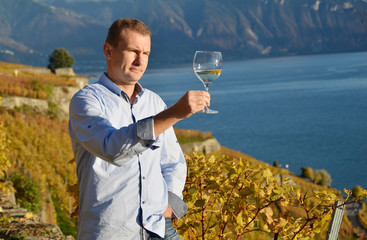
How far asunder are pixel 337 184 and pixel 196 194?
47.6 metres

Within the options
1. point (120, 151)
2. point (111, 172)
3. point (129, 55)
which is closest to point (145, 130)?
point (120, 151)

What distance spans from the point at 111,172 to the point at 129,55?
19.6 inches

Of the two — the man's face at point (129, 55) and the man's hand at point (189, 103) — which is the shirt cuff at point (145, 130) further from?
the man's face at point (129, 55)

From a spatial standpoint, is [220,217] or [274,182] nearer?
[274,182]

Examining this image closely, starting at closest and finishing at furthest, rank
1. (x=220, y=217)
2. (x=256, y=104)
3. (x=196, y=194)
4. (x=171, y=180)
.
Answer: (x=171, y=180)
(x=220, y=217)
(x=196, y=194)
(x=256, y=104)

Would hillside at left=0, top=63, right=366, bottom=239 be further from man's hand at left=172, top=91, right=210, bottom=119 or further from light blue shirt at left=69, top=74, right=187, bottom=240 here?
man's hand at left=172, top=91, right=210, bottom=119

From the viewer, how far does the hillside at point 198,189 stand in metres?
2.58

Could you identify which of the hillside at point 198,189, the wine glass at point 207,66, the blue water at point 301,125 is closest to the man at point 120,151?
the wine glass at point 207,66

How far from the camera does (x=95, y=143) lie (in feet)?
5.56

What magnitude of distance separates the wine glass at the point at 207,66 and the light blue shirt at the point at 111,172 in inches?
11.1

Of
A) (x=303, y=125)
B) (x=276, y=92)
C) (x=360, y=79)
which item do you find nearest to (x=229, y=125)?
(x=303, y=125)

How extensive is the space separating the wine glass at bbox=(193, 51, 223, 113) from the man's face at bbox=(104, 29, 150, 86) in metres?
0.24

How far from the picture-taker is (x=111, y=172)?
6.30 feet

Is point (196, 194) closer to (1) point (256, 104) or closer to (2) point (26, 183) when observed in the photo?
(2) point (26, 183)
